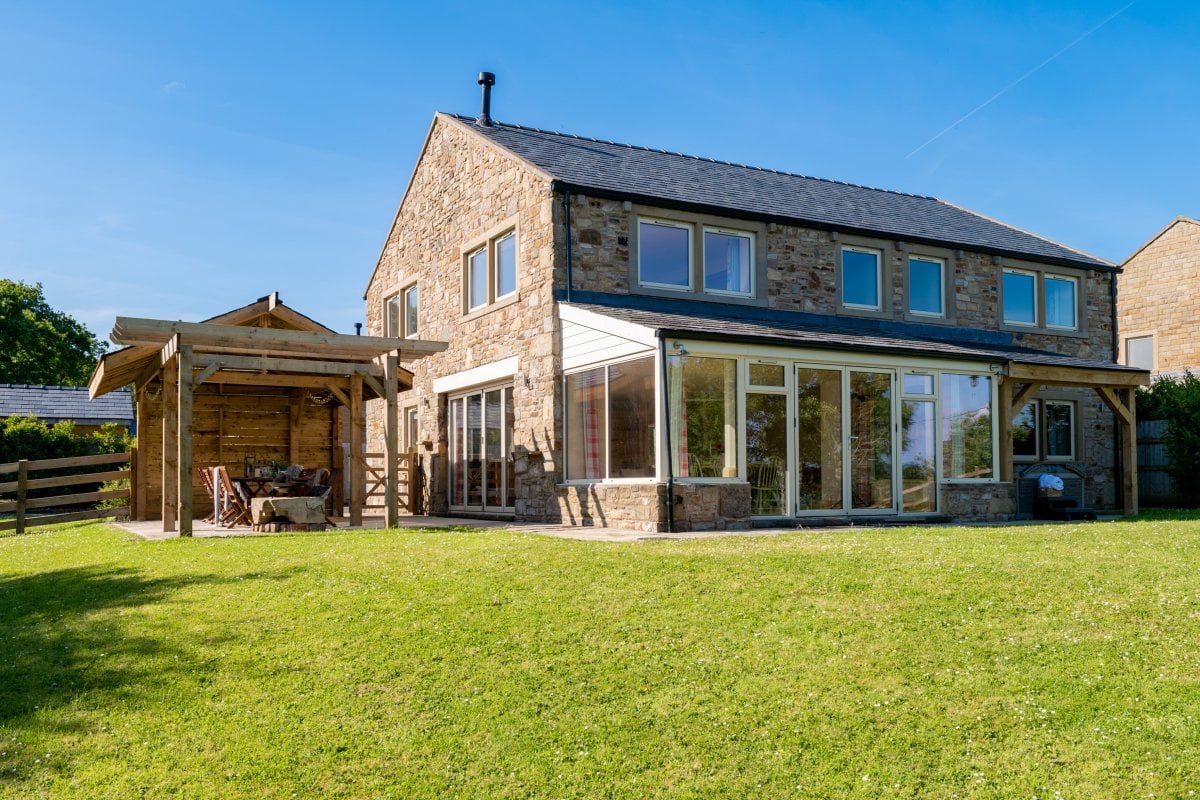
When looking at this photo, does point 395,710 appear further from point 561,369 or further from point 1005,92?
point 1005,92

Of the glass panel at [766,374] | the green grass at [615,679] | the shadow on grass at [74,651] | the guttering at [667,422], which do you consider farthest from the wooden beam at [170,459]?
the glass panel at [766,374]

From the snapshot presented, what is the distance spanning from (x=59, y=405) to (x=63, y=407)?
0.16 meters

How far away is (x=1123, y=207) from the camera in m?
18.0

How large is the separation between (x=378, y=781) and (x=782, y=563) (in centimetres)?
476

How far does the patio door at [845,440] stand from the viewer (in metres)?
14.1

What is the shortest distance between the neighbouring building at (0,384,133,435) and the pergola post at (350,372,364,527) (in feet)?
74.3

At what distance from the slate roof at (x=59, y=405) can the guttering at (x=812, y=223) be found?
26111mm

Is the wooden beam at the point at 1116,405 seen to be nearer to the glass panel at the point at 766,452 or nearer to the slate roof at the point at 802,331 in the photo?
the slate roof at the point at 802,331

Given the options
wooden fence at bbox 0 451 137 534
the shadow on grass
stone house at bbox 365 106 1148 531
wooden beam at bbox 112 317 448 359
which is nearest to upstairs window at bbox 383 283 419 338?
stone house at bbox 365 106 1148 531

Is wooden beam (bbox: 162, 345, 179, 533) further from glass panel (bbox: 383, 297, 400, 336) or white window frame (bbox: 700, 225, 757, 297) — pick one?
glass panel (bbox: 383, 297, 400, 336)

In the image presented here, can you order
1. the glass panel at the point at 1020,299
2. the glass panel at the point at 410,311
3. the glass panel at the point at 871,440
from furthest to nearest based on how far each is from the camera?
the glass panel at the point at 410,311, the glass panel at the point at 1020,299, the glass panel at the point at 871,440

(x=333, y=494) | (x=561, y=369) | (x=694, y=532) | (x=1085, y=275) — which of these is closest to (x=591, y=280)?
(x=561, y=369)

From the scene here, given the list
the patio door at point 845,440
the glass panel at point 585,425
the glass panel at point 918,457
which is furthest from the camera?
the glass panel at point 918,457

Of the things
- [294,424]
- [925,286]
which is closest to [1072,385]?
[925,286]
